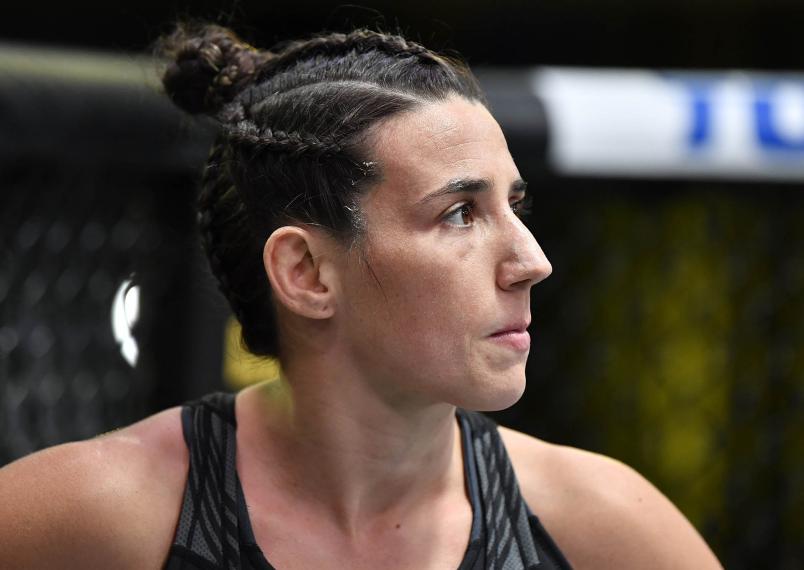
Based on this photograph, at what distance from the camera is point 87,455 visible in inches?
67.5

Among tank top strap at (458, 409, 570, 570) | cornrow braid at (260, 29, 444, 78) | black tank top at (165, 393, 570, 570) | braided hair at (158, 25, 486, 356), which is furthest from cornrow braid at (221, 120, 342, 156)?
tank top strap at (458, 409, 570, 570)

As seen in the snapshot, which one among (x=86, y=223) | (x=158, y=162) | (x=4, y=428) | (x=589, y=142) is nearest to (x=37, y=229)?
(x=86, y=223)

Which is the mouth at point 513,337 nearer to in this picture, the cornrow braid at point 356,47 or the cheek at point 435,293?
the cheek at point 435,293

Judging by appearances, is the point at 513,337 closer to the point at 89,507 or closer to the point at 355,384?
the point at 355,384

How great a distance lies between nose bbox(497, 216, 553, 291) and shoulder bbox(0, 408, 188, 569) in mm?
489

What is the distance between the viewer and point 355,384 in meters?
1.73

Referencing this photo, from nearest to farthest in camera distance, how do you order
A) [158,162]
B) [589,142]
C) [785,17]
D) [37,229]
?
[158,162], [589,142], [37,229], [785,17]

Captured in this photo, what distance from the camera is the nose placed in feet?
5.34

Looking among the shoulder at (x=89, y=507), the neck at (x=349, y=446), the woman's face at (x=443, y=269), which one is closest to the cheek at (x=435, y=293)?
the woman's face at (x=443, y=269)

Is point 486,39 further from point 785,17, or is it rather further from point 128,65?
point 128,65

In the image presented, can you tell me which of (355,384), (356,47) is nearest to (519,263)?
(355,384)

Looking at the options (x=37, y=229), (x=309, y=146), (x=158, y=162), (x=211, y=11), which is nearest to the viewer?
Answer: (x=309, y=146)

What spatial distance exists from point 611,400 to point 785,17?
3.40 ft

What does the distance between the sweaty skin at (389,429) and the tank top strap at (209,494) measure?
2cm
